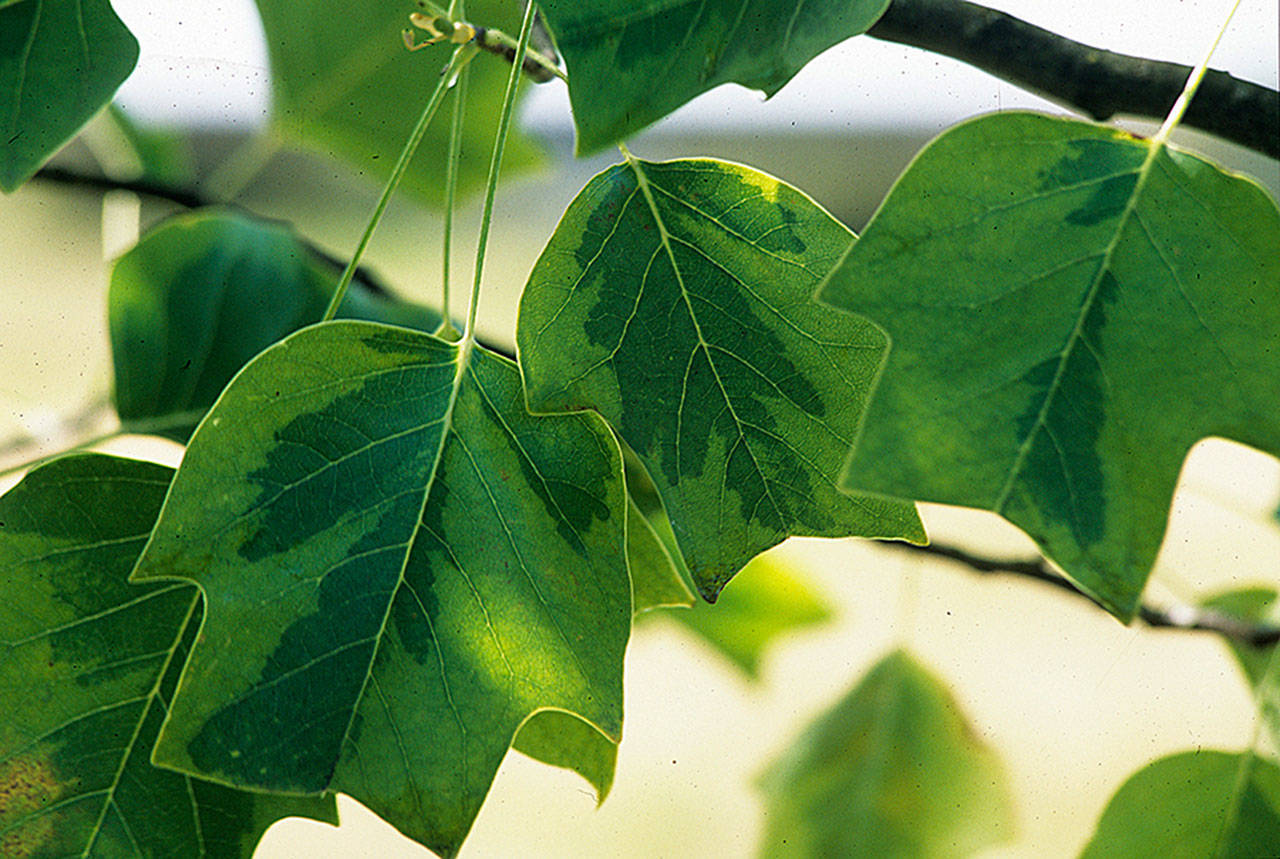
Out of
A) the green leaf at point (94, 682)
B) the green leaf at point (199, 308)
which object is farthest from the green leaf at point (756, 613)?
the green leaf at point (94, 682)

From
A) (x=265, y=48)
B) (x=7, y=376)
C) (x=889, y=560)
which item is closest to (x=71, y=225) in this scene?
(x=7, y=376)

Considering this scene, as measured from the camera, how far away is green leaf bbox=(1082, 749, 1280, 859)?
0.32 metres

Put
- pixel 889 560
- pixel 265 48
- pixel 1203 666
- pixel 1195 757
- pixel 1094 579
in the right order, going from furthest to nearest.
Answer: pixel 889 560, pixel 1203 666, pixel 265 48, pixel 1195 757, pixel 1094 579

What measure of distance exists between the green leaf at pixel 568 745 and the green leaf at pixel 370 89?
29cm

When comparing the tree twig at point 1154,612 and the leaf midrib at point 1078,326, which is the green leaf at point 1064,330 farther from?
the tree twig at point 1154,612

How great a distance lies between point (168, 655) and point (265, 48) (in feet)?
1.07

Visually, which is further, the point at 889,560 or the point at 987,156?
the point at 889,560

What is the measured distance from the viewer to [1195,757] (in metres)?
0.33

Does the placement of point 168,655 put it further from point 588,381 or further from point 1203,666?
point 1203,666

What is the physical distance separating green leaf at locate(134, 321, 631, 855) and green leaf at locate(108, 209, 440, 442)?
26 centimetres

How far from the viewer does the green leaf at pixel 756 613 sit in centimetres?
A: 58

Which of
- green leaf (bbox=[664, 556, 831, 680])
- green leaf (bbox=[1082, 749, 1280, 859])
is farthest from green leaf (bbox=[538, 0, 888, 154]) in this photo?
green leaf (bbox=[664, 556, 831, 680])

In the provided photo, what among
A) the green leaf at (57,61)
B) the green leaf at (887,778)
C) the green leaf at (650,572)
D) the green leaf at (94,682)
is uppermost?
the green leaf at (57,61)

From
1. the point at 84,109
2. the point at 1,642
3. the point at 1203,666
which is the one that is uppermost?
the point at 84,109
